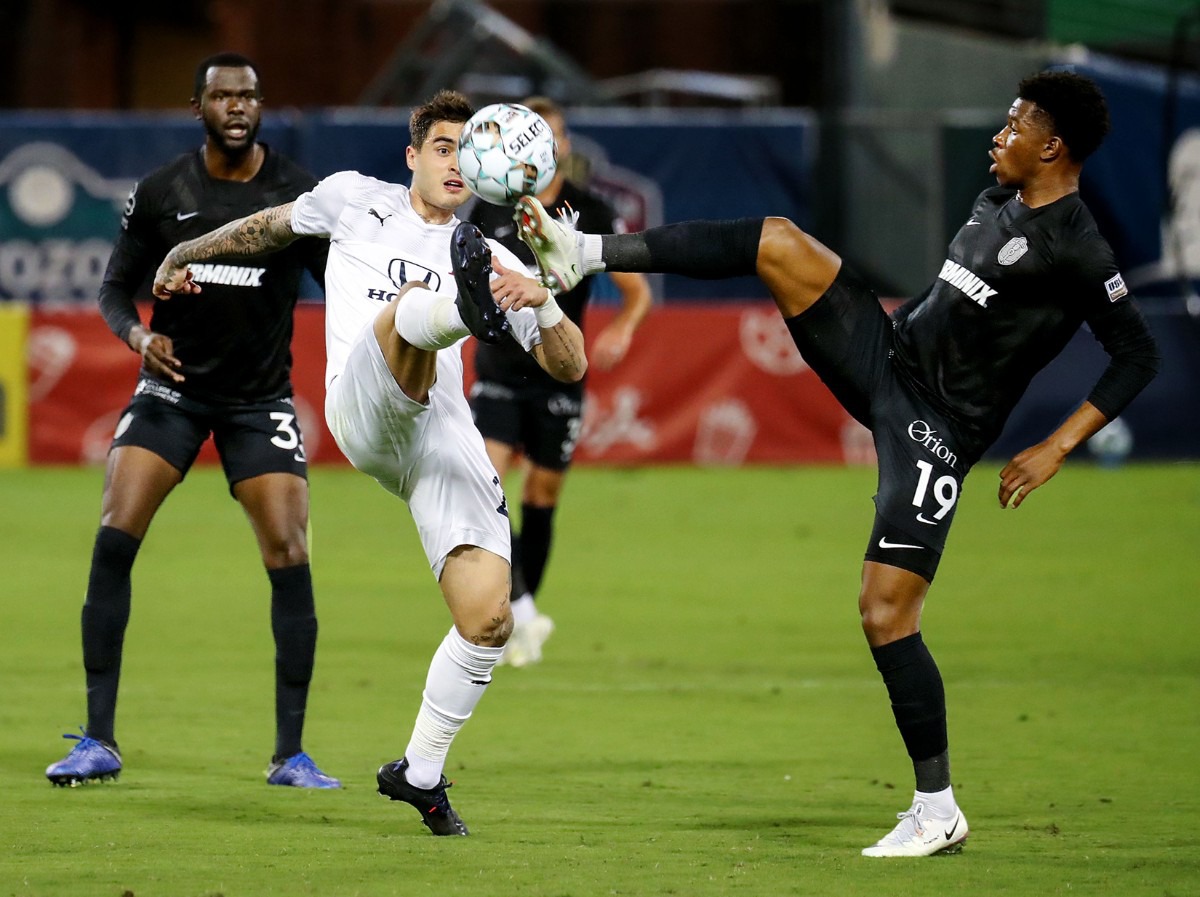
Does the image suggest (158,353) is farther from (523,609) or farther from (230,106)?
(523,609)

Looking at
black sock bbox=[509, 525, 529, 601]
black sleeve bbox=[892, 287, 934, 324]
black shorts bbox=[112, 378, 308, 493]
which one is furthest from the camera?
black sock bbox=[509, 525, 529, 601]

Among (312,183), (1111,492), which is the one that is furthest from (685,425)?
(312,183)

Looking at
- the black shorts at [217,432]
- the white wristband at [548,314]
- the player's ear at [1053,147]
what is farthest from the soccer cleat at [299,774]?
the player's ear at [1053,147]

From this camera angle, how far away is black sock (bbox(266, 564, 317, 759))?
677cm

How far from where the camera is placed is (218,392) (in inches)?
272

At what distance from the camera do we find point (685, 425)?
18.0 meters

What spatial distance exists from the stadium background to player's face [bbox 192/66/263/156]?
10.4 meters

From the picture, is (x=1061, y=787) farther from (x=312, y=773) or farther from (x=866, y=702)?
(x=312, y=773)

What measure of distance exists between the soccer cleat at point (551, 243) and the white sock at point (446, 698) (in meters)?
1.18

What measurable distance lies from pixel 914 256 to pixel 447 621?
11804 millimetres

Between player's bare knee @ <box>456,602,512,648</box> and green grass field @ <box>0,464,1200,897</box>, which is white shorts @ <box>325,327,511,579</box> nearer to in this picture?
player's bare knee @ <box>456,602,512,648</box>

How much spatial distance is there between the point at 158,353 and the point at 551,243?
1.81 metres

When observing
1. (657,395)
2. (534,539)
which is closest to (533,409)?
(534,539)

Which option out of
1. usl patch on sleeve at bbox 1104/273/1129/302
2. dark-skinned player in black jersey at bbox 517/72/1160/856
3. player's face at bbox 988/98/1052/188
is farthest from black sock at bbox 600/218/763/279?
usl patch on sleeve at bbox 1104/273/1129/302
